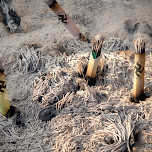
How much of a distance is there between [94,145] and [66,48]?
1.47 meters

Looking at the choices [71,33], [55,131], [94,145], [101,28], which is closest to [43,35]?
[71,33]

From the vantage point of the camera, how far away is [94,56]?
6.77ft

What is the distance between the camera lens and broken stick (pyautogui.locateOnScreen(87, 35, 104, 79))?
1963 millimetres

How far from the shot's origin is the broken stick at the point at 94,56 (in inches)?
77.3

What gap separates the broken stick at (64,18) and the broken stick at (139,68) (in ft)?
4.11

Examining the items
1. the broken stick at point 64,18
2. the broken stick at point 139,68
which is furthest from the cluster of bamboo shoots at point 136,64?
the broken stick at point 64,18

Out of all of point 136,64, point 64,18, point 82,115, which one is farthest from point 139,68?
point 64,18

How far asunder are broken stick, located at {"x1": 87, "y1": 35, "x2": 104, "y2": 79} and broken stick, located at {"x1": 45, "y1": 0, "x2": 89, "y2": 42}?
910 millimetres

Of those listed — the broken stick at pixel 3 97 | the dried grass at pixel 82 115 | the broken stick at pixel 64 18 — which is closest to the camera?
the dried grass at pixel 82 115

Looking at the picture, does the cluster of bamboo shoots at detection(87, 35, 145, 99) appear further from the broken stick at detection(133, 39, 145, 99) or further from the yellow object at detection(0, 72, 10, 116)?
the yellow object at detection(0, 72, 10, 116)

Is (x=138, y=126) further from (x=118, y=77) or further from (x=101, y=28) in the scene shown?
(x=101, y=28)

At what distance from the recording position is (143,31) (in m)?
3.24

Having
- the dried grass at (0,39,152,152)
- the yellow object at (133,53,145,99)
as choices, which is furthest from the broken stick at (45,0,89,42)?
the yellow object at (133,53,145,99)

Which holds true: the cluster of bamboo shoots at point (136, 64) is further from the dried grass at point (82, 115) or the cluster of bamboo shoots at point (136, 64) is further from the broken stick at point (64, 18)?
the broken stick at point (64, 18)
